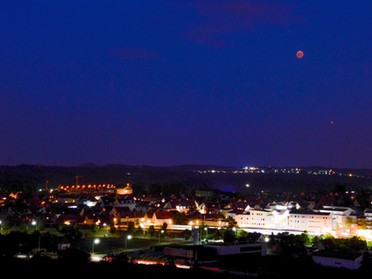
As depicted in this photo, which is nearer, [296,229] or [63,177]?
[296,229]

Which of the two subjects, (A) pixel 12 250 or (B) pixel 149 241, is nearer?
(A) pixel 12 250

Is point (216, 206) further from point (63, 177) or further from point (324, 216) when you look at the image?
point (63, 177)

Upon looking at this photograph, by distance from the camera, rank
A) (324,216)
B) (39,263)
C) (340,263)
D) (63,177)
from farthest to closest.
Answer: (63,177) → (324,216) → (340,263) → (39,263)

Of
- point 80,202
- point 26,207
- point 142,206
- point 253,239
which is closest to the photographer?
point 253,239

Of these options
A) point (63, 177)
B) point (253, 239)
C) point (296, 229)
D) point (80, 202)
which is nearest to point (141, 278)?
point (253, 239)

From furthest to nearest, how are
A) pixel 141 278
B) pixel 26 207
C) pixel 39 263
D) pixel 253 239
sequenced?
pixel 26 207
pixel 253 239
pixel 39 263
pixel 141 278

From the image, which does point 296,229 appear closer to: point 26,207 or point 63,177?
point 26,207

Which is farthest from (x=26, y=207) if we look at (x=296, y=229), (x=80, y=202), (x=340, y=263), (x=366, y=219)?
(x=340, y=263)

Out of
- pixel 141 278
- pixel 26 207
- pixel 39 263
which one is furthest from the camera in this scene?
pixel 26 207
